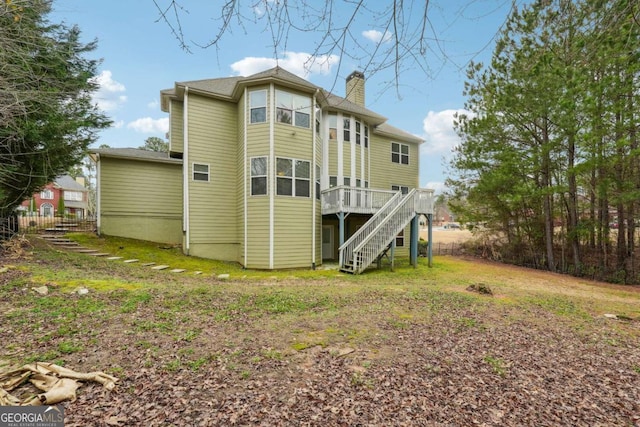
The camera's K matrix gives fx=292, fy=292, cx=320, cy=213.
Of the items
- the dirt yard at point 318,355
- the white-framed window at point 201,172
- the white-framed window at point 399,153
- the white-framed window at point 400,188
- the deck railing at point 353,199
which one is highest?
the white-framed window at point 399,153

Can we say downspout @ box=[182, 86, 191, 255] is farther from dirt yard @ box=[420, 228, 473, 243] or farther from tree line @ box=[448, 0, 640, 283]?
dirt yard @ box=[420, 228, 473, 243]

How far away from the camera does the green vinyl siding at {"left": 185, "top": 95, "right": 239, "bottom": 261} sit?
1180 cm

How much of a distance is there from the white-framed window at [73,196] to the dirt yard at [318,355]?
3644cm

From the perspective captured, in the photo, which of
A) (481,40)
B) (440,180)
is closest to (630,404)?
(481,40)

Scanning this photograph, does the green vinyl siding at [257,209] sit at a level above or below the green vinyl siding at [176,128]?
below

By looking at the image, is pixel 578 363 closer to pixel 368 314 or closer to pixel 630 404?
pixel 630 404

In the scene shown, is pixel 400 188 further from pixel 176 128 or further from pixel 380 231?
pixel 176 128

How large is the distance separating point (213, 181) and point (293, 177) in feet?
11.7

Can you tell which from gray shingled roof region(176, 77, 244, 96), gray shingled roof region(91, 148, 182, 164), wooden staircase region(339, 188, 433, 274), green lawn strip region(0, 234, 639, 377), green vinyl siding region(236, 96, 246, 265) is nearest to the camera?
green lawn strip region(0, 234, 639, 377)

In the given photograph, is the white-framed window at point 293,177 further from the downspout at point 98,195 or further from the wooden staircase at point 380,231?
the downspout at point 98,195

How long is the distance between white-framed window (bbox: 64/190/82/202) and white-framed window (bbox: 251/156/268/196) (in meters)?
35.5

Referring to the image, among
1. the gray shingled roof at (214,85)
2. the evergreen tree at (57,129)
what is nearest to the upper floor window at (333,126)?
the gray shingled roof at (214,85)

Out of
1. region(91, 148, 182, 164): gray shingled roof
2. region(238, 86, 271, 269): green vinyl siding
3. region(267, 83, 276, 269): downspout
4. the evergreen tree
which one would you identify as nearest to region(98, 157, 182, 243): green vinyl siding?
region(91, 148, 182, 164): gray shingled roof

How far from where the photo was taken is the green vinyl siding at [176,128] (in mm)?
12258
